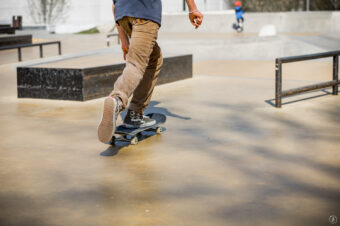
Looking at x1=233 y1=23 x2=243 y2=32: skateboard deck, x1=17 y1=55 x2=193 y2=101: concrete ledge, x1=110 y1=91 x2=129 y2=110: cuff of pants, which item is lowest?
x1=17 y1=55 x2=193 y2=101: concrete ledge

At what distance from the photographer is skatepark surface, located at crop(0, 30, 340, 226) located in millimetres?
3229

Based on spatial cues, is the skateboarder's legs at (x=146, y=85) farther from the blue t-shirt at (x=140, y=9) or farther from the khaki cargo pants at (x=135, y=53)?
the blue t-shirt at (x=140, y=9)

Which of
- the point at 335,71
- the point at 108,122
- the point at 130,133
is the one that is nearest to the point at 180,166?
the point at 108,122

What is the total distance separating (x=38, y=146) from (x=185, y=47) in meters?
12.4

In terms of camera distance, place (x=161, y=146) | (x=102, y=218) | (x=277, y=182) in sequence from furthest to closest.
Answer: (x=161, y=146) < (x=277, y=182) < (x=102, y=218)

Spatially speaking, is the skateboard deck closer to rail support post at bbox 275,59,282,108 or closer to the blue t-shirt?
rail support post at bbox 275,59,282,108

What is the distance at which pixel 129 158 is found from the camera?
180 inches

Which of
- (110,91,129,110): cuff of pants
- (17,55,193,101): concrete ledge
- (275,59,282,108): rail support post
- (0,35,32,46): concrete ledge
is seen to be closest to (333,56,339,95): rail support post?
(275,59,282,108): rail support post

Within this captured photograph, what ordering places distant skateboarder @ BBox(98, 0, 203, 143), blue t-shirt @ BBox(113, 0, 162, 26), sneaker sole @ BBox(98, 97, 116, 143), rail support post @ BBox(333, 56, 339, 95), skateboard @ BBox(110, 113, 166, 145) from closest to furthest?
sneaker sole @ BBox(98, 97, 116, 143) < distant skateboarder @ BBox(98, 0, 203, 143) < blue t-shirt @ BBox(113, 0, 162, 26) < skateboard @ BBox(110, 113, 166, 145) < rail support post @ BBox(333, 56, 339, 95)

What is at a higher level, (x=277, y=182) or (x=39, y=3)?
(x=39, y=3)

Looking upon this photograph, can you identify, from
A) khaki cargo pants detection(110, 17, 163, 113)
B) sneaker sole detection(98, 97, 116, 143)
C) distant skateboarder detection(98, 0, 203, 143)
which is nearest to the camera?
sneaker sole detection(98, 97, 116, 143)

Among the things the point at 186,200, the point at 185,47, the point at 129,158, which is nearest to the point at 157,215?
the point at 186,200

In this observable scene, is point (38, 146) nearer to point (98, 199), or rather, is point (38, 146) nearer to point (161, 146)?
point (161, 146)

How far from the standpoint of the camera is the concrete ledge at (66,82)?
25.1 ft
